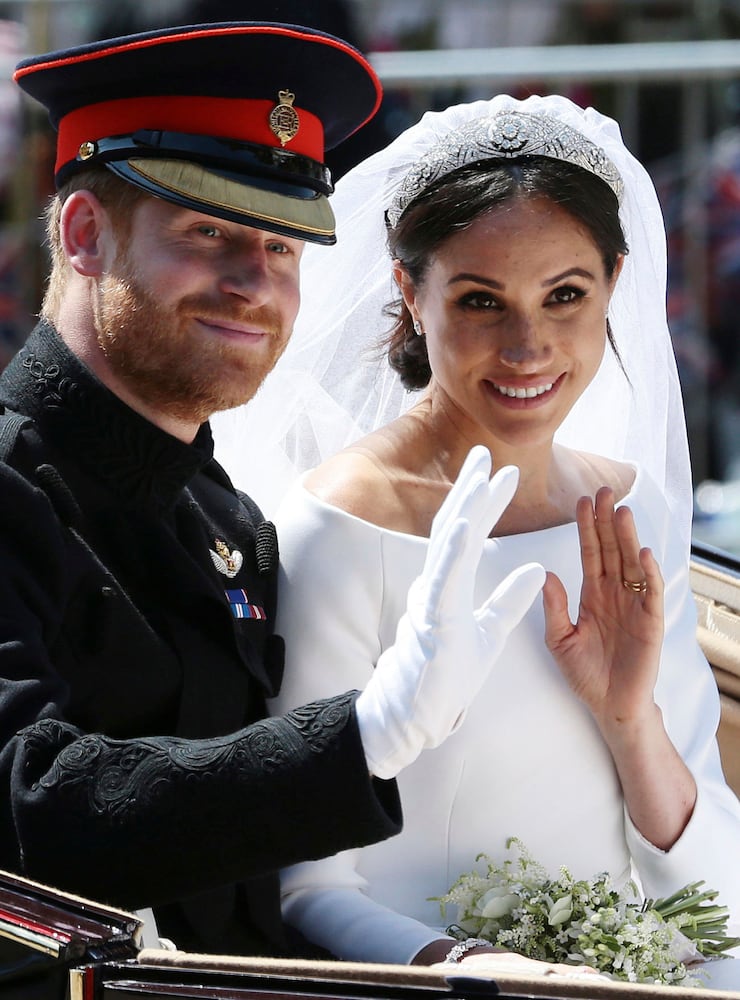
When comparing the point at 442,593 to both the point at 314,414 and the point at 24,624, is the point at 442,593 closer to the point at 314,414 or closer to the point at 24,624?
the point at 24,624

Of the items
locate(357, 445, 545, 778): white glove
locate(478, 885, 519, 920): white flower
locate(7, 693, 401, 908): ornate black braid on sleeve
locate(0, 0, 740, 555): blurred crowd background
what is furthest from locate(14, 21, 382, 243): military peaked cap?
locate(0, 0, 740, 555): blurred crowd background

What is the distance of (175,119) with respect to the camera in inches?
71.8

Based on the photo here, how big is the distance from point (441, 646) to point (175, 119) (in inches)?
31.4

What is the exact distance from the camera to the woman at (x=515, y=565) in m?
2.08

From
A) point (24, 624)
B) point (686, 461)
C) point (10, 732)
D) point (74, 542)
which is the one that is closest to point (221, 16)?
point (74, 542)

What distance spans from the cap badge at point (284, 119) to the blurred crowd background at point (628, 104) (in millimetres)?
3177

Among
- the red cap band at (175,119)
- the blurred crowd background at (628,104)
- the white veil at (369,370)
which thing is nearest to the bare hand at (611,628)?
the white veil at (369,370)

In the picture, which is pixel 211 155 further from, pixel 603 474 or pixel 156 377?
pixel 603 474

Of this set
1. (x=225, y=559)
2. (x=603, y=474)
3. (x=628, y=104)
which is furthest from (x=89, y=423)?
(x=628, y=104)

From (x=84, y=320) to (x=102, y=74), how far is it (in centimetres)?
30

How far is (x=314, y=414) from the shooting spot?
251 cm

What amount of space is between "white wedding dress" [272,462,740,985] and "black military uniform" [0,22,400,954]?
0.08 m

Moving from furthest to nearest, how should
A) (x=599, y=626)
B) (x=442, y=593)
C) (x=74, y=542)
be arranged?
1. (x=599, y=626)
2. (x=74, y=542)
3. (x=442, y=593)

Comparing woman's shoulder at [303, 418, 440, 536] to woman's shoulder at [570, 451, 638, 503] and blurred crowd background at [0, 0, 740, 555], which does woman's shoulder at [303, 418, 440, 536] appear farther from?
blurred crowd background at [0, 0, 740, 555]
